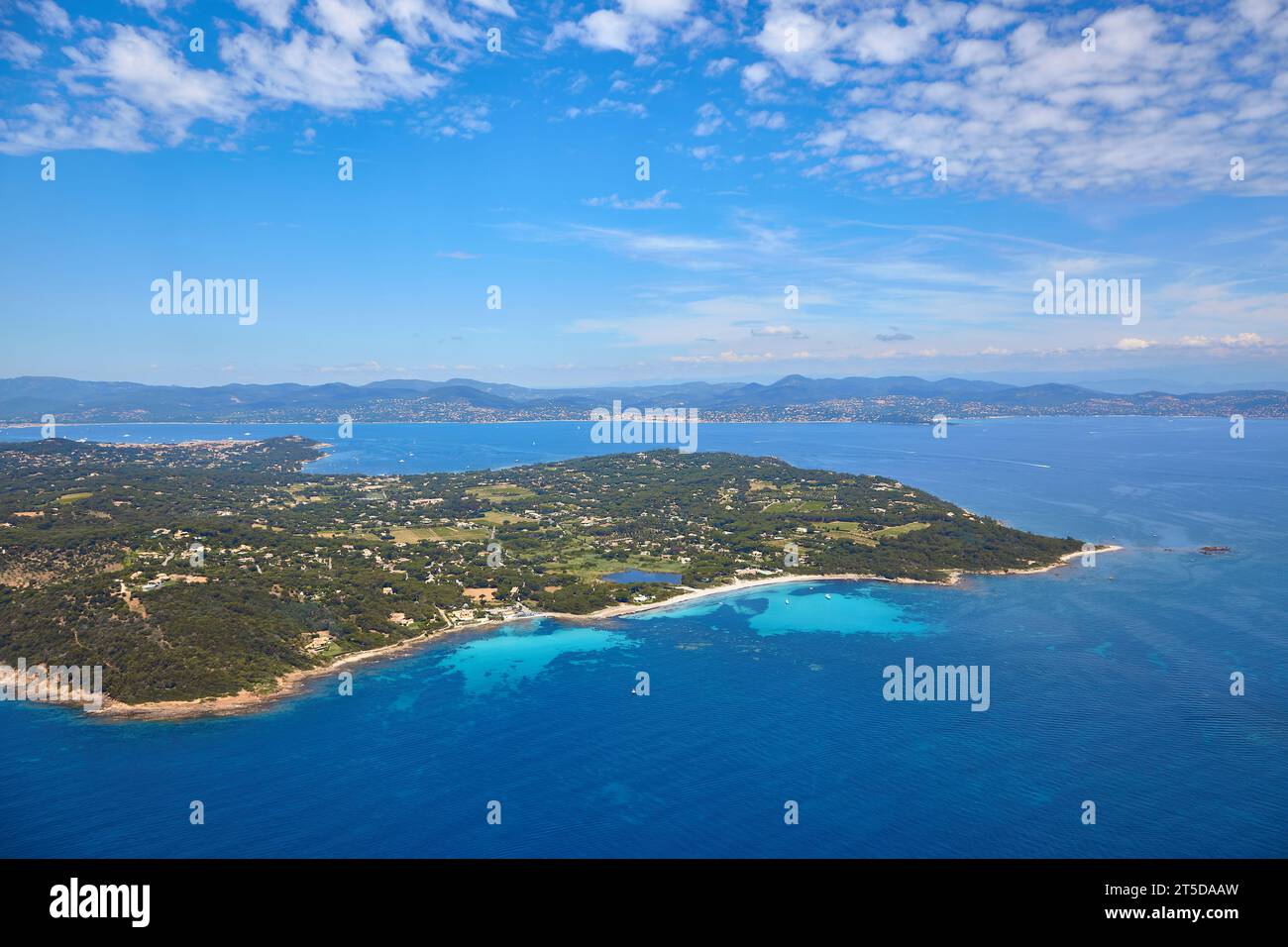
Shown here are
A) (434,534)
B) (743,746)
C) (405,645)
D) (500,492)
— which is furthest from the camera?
(500,492)

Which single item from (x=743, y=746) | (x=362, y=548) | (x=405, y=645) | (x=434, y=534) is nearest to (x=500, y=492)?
(x=434, y=534)

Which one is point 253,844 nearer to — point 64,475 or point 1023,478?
point 64,475

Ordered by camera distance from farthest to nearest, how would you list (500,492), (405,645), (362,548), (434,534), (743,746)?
(500,492) < (434,534) < (362,548) < (405,645) < (743,746)

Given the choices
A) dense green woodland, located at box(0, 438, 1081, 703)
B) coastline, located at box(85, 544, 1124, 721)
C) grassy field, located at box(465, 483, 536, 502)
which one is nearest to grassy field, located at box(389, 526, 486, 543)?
dense green woodland, located at box(0, 438, 1081, 703)

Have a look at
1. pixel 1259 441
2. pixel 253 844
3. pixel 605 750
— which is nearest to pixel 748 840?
pixel 605 750

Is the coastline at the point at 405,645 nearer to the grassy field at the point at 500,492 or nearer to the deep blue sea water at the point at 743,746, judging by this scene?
the deep blue sea water at the point at 743,746

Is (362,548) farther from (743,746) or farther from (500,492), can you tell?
(743,746)
